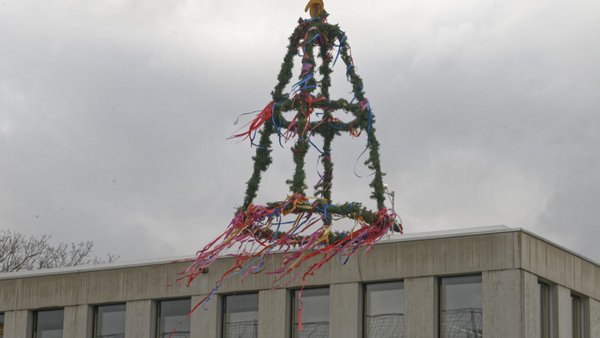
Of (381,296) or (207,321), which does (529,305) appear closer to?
(381,296)

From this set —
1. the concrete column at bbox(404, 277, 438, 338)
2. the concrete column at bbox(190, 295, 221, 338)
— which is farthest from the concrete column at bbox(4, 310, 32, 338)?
the concrete column at bbox(404, 277, 438, 338)

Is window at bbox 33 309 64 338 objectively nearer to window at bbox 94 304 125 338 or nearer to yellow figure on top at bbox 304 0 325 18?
window at bbox 94 304 125 338

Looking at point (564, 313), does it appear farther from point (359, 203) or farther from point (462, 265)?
point (359, 203)

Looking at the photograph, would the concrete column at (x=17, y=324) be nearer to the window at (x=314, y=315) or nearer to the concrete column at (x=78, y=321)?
the concrete column at (x=78, y=321)

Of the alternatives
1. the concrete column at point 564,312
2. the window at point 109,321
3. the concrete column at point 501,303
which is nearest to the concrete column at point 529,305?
the concrete column at point 501,303

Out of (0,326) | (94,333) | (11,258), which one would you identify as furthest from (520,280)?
(11,258)

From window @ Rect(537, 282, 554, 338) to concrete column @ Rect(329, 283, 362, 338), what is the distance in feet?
14.0

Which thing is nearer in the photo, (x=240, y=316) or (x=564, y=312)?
(x=564, y=312)

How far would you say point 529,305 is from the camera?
31562 mm

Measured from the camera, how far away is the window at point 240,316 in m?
35.1

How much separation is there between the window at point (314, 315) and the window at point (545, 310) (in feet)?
16.9

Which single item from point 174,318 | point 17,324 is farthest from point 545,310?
point 17,324

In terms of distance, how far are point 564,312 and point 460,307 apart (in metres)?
2.77

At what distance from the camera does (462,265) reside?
3212 centimetres
